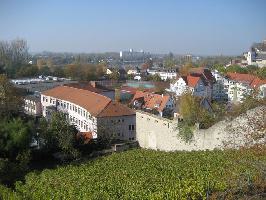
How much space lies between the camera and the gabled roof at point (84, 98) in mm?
32125

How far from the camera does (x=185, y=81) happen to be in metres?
54.3

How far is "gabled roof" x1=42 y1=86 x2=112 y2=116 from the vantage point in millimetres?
32125

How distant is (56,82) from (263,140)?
4305cm

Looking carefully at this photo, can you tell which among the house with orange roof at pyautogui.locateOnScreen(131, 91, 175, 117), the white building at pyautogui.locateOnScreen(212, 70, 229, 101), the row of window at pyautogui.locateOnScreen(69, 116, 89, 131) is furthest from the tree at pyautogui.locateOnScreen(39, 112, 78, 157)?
the white building at pyautogui.locateOnScreen(212, 70, 229, 101)

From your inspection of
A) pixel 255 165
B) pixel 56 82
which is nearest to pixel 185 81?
pixel 56 82

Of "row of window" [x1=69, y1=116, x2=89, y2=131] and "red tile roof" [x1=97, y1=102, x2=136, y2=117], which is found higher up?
"red tile roof" [x1=97, y1=102, x2=136, y2=117]

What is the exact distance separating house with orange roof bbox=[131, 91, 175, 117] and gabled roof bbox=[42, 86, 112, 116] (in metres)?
5.49

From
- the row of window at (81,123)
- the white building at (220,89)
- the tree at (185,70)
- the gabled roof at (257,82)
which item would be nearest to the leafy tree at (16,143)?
the row of window at (81,123)

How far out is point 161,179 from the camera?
14883mm

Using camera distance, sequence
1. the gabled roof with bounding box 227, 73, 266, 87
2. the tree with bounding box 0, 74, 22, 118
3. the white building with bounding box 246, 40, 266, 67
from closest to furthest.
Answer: the tree with bounding box 0, 74, 22, 118, the gabled roof with bounding box 227, 73, 266, 87, the white building with bounding box 246, 40, 266, 67

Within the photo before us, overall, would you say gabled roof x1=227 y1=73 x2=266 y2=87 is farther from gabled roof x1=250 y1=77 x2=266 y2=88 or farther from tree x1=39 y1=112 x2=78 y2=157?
tree x1=39 y1=112 x2=78 y2=157

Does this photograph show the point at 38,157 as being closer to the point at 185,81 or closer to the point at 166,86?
the point at 185,81

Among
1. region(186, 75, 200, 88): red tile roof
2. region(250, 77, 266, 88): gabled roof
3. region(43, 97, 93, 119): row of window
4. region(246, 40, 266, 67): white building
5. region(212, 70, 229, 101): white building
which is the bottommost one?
region(212, 70, 229, 101): white building

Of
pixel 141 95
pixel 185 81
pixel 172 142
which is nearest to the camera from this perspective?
pixel 172 142
